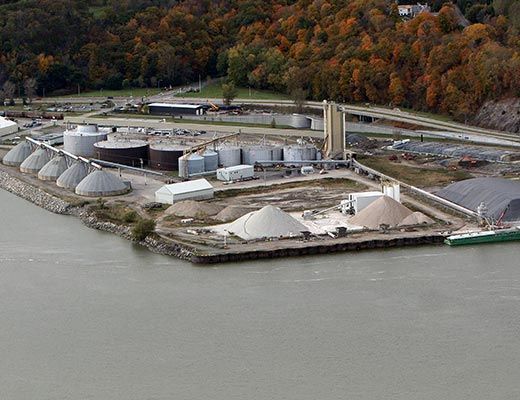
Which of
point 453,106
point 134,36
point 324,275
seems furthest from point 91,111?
point 324,275

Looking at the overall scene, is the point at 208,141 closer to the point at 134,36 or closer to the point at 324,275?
the point at 324,275

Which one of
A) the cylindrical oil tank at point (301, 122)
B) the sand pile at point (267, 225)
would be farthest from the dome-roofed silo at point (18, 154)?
the sand pile at point (267, 225)

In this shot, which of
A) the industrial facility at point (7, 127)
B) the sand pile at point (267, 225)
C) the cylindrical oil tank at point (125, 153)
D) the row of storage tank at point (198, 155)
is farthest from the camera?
the industrial facility at point (7, 127)

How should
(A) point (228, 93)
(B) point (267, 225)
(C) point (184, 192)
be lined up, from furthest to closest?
(A) point (228, 93), (C) point (184, 192), (B) point (267, 225)

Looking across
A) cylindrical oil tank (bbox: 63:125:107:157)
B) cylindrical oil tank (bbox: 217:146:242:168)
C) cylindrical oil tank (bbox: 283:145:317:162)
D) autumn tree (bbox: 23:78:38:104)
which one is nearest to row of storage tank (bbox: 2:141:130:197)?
cylindrical oil tank (bbox: 63:125:107:157)

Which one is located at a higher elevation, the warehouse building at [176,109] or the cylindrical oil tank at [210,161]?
the warehouse building at [176,109]

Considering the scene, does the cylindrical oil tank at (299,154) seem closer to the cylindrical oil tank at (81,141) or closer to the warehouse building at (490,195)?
the warehouse building at (490,195)

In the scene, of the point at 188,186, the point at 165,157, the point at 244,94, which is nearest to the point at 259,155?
the point at 165,157

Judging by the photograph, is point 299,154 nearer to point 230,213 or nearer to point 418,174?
point 418,174
